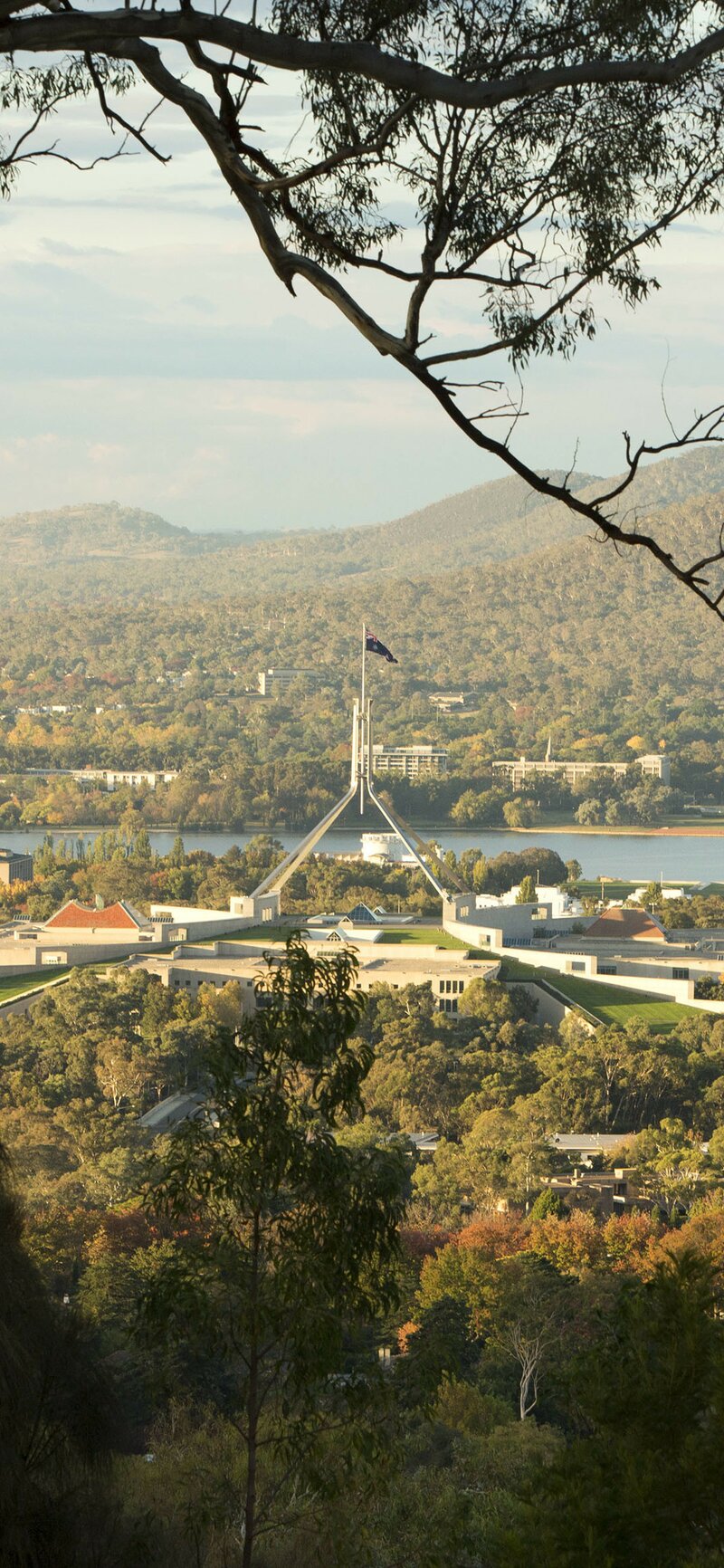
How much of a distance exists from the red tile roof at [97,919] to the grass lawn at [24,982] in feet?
6.02

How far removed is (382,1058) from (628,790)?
36996 millimetres

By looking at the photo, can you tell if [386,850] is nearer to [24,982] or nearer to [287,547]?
[24,982]

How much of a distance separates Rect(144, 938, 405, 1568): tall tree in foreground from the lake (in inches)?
1255

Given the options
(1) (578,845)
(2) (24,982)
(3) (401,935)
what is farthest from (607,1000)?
(1) (578,845)

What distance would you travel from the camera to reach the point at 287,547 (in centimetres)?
14162

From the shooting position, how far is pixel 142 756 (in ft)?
188

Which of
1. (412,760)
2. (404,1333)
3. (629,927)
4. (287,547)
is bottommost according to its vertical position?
(404,1333)

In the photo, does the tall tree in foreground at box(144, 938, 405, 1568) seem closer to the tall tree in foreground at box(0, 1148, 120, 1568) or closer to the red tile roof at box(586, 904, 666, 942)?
the tall tree in foreground at box(0, 1148, 120, 1568)

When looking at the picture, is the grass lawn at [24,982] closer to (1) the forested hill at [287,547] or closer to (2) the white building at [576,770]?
(2) the white building at [576,770]

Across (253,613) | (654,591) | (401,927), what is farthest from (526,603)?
(401,927)

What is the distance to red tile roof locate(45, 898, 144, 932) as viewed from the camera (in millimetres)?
23078

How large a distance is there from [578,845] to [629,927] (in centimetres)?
2107

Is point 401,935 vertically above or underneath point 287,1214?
underneath

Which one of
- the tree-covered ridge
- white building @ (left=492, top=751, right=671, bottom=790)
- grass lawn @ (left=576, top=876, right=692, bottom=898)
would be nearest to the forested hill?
the tree-covered ridge
